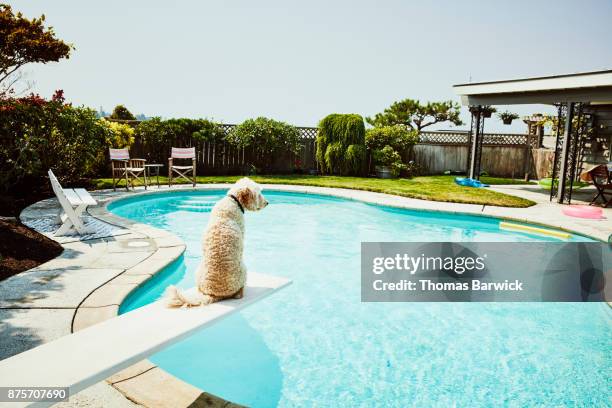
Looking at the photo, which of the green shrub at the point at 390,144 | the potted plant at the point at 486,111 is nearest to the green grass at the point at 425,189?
the green shrub at the point at 390,144

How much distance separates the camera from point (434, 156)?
15.7m

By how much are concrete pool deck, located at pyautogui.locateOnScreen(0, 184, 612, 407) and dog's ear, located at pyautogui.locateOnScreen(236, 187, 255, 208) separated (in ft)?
3.81

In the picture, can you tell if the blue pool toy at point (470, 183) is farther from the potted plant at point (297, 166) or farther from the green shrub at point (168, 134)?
the green shrub at point (168, 134)

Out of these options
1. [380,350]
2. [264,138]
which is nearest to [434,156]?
[264,138]

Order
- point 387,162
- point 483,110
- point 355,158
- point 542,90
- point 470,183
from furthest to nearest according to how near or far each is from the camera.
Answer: point 387,162 < point 355,158 < point 483,110 < point 470,183 < point 542,90

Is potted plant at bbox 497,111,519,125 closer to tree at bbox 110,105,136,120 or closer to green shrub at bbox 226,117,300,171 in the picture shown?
green shrub at bbox 226,117,300,171

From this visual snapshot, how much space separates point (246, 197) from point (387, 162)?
487 inches

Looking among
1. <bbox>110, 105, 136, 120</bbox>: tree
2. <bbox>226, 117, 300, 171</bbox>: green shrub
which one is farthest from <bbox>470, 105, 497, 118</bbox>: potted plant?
<bbox>110, 105, 136, 120</bbox>: tree

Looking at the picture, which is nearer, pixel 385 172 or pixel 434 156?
pixel 385 172

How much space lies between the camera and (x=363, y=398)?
9.68ft

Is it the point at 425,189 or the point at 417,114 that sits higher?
the point at 417,114

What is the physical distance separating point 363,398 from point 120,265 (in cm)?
281

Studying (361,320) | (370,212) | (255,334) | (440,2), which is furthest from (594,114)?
(255,334)

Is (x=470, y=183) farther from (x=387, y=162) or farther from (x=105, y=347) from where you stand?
(x=105, y=347)
